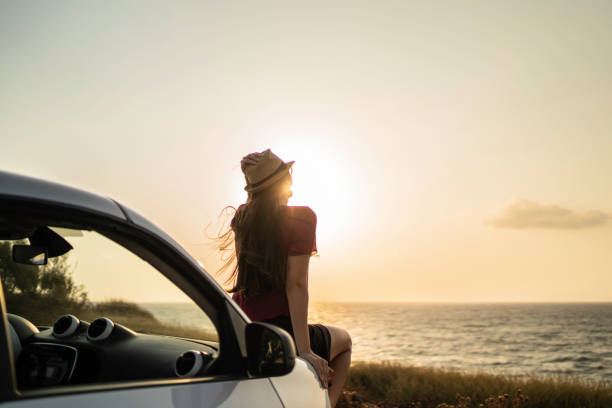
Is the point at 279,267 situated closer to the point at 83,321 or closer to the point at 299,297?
the point at 299,297

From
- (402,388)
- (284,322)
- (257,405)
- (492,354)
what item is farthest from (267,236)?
(492,354)

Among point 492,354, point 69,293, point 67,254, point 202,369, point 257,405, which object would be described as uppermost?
point 67,254

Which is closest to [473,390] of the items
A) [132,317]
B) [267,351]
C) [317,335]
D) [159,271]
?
[317,335]

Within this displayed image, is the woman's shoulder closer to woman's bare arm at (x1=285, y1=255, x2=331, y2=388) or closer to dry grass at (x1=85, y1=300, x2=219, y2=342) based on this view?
woman's bare arm at (x1=285, y1=255, x2=331, y2=388)

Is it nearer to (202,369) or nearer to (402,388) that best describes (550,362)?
(402,388)

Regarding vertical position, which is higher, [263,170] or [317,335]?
[263,170]

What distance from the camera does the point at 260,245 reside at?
2797 millimetres

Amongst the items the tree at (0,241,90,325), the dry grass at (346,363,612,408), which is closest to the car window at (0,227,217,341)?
the tree at (0,241,90,325)

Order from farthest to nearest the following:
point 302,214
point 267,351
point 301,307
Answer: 1. point 302,214
2. point 301,307
3. point 267,351

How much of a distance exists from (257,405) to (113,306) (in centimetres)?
120

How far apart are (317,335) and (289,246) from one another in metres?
0.58

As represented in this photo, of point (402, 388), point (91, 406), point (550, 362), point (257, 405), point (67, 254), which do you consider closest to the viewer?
point (91, 406)

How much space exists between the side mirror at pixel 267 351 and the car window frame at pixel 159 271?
37mm

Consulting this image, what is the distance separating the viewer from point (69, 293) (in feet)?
7.71
